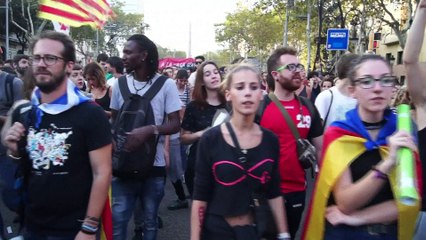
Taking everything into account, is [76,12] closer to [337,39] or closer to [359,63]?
[359,63]

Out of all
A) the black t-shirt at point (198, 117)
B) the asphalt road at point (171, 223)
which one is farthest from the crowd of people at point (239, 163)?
the asphalt road at point (171, 223)

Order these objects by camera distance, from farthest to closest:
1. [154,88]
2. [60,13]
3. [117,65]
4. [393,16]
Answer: [393,16]
[117,65]
[60,13]
[154,88]

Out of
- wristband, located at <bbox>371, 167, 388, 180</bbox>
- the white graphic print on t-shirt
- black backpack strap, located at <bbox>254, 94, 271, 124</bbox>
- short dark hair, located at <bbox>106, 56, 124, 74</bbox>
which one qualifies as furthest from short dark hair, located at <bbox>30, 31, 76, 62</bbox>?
short dark hair, located at <bbox>106, 56, 124, 74</bbox>

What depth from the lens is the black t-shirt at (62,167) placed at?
2.75 meters

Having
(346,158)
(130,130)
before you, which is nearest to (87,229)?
(130,130)

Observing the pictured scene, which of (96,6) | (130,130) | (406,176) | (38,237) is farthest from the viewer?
(96,6)

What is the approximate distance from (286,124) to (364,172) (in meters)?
1.17

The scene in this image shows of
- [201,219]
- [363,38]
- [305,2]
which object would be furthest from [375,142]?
[305,2]

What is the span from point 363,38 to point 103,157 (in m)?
26.4

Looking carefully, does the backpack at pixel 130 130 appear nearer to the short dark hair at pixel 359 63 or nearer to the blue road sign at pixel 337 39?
the short dark hair at pixel 359 63

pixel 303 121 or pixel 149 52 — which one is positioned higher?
pixel 149 52

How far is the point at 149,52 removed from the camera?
13.5ft

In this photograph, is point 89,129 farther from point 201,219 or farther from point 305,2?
point 305,2

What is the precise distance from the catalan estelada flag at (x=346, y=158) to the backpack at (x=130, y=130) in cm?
155
